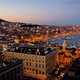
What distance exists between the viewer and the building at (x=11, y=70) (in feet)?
103

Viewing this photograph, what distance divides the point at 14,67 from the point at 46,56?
537 inches

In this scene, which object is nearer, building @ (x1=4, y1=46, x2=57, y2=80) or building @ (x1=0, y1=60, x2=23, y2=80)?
building @ (x1=0, y1=60, x2=23, y2=80)

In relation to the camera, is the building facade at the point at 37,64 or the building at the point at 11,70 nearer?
the building at the point at 11,70

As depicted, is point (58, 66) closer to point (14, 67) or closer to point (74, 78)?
point (74, 78)

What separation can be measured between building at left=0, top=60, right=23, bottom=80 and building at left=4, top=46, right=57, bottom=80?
10856 millimetres

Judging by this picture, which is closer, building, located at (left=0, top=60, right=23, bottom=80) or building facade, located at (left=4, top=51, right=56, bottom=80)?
building, located at (left=0, top=60, right=23, bottom=80)

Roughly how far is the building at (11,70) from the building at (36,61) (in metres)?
10.9

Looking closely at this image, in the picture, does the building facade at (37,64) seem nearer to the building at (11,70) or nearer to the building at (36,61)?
the building at (36,61)

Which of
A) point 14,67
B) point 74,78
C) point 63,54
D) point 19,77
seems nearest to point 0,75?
point 14,67

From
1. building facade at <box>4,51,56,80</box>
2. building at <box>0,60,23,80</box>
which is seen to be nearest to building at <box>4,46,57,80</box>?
building facade at <box>4,51,56,80</box>

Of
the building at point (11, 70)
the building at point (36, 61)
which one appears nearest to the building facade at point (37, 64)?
the building at point (36, 61)

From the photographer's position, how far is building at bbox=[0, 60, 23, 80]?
31.5 metres

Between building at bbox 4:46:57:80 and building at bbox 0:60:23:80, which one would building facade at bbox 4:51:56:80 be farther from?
building at bbox 0:60:23:80

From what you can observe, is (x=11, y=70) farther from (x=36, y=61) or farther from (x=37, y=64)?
(x=37, y=64)
